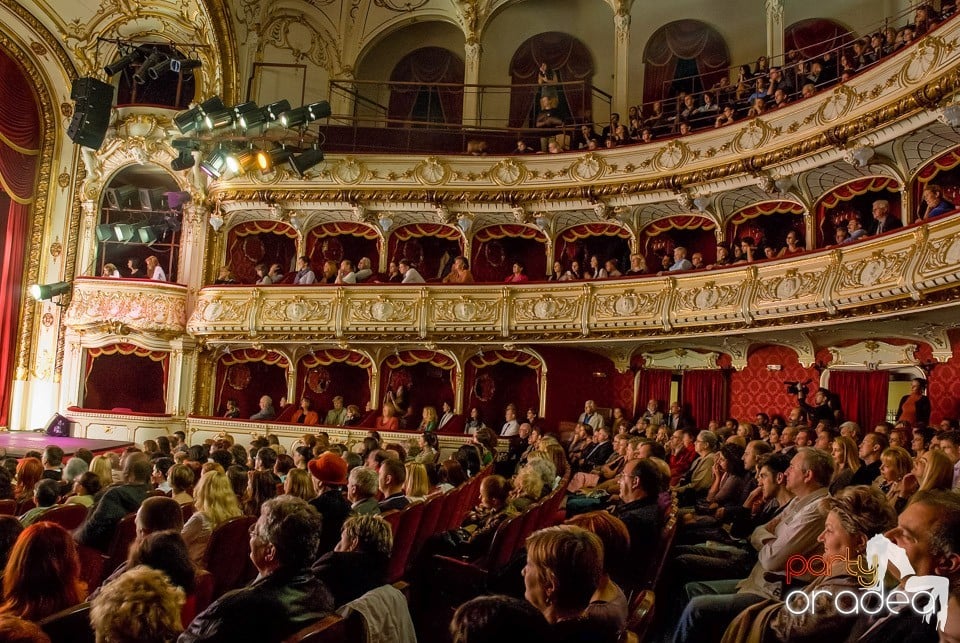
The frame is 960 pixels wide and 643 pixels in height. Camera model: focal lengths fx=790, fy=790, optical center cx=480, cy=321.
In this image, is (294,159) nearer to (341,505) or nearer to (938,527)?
(341,505)

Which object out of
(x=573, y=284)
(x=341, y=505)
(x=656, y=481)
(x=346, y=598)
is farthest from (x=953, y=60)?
(x=346, y=598)

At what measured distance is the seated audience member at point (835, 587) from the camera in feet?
6.63

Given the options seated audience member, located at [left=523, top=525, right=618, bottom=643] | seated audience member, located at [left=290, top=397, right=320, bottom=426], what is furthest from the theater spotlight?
seated audience member, located at [left=523, top=525, right=618, bottom=643]

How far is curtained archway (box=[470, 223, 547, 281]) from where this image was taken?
47.7 feet

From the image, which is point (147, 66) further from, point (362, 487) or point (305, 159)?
point (362, 487)

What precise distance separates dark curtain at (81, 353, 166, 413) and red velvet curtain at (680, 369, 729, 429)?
923cm

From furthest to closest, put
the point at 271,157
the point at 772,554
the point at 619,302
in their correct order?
the point at 619,302
the point at 271,157
the point at 772,554

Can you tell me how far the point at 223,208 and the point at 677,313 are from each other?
8.31 metres

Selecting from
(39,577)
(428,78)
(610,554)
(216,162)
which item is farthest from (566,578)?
(428,78)

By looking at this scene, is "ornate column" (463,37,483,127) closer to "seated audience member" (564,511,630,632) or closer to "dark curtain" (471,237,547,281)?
"dark curtain" (471,237,547,281)

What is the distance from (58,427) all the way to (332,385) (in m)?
4.58

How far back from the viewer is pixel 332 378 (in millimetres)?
14836

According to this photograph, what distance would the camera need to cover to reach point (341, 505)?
161 inches

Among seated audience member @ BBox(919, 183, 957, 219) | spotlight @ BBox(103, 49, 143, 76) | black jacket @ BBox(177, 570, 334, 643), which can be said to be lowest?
black jacket @ BBox(177, 570, 334, 643)
